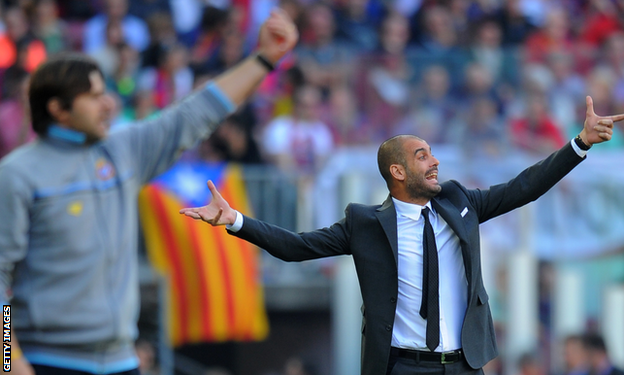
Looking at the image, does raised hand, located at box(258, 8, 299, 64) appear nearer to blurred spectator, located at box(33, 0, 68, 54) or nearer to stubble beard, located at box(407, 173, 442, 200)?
stubble beard, located at box(407, 173, 442, 200)

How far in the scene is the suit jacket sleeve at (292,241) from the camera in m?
3.62

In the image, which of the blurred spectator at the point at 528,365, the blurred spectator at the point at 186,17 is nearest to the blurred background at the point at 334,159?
the blurred spectator at the point at 528,365

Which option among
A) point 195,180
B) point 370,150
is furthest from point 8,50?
point 370,150

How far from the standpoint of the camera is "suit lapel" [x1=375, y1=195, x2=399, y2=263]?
360 cm

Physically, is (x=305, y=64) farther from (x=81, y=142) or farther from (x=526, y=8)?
(x=81, y=142)

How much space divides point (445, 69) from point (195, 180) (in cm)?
293

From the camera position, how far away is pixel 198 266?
8414 mm

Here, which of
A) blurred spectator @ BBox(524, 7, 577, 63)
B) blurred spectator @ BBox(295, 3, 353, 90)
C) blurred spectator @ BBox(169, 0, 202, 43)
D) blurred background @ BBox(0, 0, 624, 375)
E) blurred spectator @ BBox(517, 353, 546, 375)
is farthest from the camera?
blurred spectator @ BBox(524, 7, 577, 63)

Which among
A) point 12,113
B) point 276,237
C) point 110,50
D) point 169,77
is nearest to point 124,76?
point 110,50

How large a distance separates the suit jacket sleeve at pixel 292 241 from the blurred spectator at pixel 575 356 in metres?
5.41

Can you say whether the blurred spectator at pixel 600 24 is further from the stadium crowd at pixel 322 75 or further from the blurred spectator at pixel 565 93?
the blurred spectator at pixel 565 93

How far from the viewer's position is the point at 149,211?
8344 mm

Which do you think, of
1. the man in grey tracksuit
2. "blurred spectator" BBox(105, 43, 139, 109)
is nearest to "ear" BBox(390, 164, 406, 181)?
Result: the man in grey tracksuit

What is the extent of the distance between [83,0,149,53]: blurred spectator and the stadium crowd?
2cm
